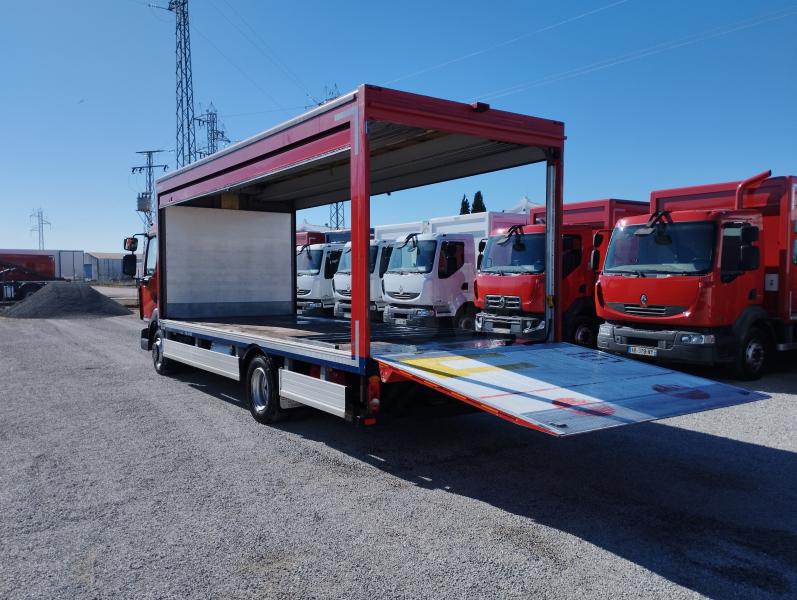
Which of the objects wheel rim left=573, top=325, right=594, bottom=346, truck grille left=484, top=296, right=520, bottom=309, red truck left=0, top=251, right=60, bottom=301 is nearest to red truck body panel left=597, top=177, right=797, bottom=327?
truck grille left=484, top=296, right=520, bottom=309

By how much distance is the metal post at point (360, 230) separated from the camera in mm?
5141

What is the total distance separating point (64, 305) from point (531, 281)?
23.7 m

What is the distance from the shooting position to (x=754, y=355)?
968 centimetres

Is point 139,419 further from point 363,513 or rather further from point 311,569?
point 311,569

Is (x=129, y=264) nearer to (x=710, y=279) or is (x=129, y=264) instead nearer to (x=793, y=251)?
(x=710, y=279)

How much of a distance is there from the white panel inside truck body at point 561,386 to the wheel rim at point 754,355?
4.79 meters

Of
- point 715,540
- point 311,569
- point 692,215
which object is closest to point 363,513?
point 311,569

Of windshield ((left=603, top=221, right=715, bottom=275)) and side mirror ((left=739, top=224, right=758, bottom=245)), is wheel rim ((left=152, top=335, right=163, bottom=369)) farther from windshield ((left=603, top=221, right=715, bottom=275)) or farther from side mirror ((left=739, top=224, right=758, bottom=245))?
side mirror ((left=739, top=224, right=758, bottom=245))

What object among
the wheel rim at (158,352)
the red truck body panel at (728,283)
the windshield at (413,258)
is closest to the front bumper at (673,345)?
the red truck body panel at (728,283)

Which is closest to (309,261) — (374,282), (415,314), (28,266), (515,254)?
(374,282)

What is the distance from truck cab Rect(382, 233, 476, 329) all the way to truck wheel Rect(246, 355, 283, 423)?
21.2ft

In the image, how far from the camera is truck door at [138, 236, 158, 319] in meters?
10.6

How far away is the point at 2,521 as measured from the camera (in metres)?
4.32

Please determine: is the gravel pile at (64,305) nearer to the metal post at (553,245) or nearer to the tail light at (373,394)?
the metal post at (553,245)
